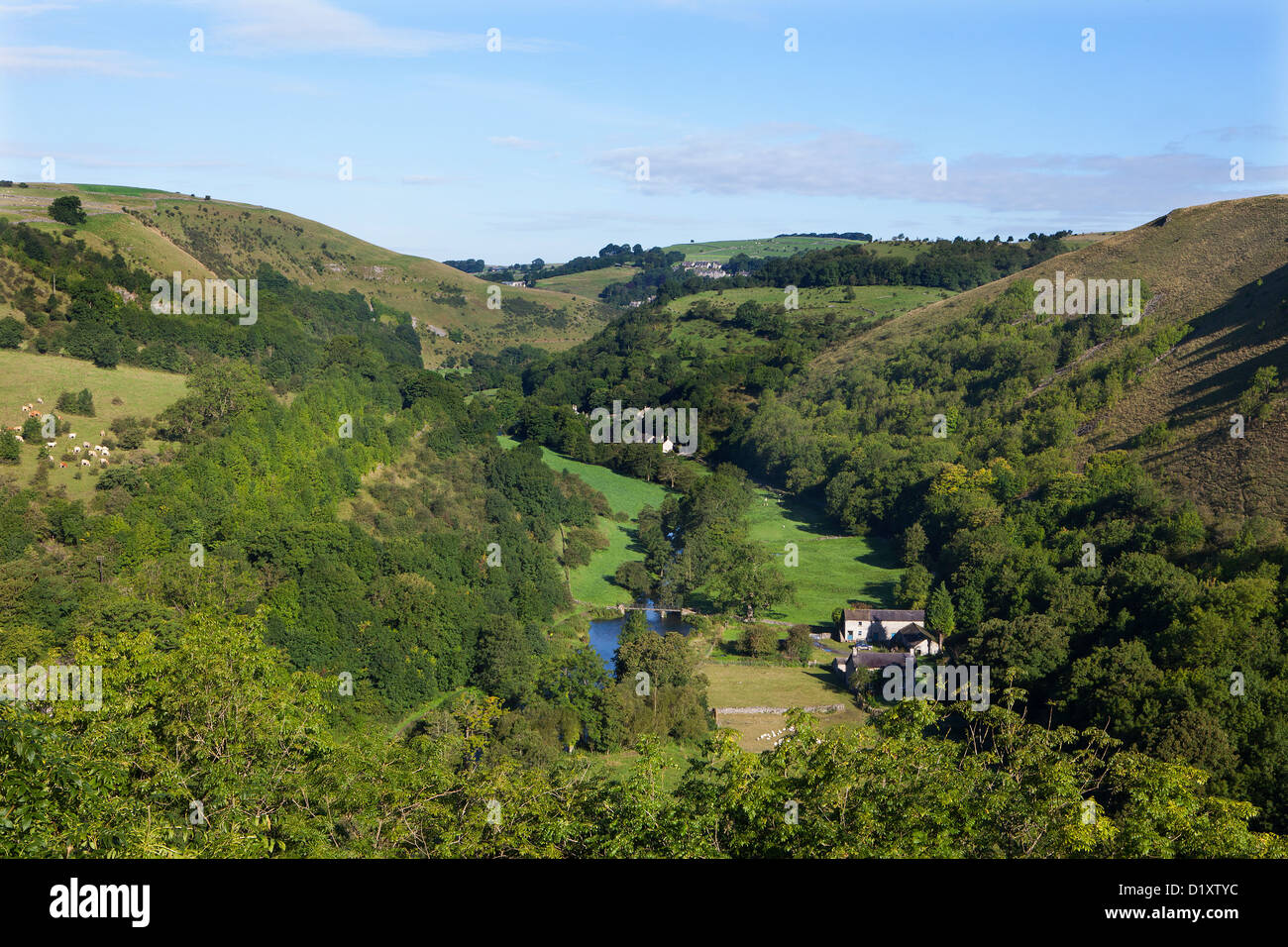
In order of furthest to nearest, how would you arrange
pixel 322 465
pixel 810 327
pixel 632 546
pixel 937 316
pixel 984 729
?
1. pixel 810 327
2. pixel 937 316
3. pixel 632 546
4. pixel 322 465
5. pixel 984 729

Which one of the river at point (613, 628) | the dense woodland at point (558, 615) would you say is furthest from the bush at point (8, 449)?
the river at point (613, 628)

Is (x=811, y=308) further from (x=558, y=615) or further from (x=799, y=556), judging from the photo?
(x=558, y=615)

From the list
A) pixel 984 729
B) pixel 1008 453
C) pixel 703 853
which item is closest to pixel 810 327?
pixel 1008 453

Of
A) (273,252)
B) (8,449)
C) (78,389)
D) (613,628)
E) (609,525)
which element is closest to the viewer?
(8,449)

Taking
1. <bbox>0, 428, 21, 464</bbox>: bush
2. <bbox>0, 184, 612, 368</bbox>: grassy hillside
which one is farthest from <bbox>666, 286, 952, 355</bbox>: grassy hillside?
<bbox>0, 428, 21, 464</bbox>: bush

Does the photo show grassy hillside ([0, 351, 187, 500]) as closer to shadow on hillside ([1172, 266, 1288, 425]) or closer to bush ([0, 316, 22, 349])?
bush ([0, 316, 22, 349])

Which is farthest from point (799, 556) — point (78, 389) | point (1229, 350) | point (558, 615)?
point (78, 389)
